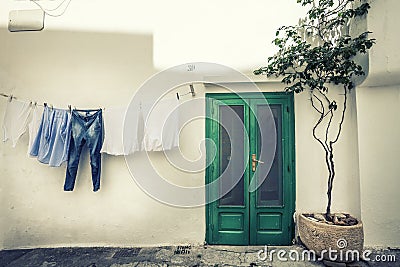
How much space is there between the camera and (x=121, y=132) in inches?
146

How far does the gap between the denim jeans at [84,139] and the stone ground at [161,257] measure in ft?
3.11

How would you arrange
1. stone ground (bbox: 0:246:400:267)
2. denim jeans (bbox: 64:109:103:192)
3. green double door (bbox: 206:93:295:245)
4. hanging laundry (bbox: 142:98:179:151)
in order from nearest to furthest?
1. stone ground (bbox: 0:246:400:267)
2. hanging laundry (bbox: 142:98:179:151)
3. denim jeans (bbox: 64:109:103:192)
4. green double door (bbox: 206:93:295:245)

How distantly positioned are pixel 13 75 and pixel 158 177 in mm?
2722

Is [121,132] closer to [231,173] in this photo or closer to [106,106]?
[106,106]

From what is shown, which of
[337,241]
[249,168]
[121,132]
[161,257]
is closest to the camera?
[337,241]

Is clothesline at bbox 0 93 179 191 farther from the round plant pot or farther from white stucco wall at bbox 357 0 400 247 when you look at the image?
white stucco wall at bbox 357 0 400 247

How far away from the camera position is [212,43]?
3992 millimetres

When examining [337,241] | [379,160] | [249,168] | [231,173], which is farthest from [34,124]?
[379,160]

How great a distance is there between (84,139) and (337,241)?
348 cm

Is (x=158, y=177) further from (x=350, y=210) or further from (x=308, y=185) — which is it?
(x=350, y=210)

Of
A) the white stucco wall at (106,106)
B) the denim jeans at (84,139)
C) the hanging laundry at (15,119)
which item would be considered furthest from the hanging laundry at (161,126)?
the hanging laundry at (15,119)

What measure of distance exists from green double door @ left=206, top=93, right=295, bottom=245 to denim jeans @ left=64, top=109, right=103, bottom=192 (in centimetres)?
156

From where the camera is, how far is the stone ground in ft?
11.1

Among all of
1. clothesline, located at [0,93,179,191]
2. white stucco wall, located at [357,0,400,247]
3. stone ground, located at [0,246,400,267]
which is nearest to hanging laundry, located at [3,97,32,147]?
clothesline, located at [0,93,179,191]
